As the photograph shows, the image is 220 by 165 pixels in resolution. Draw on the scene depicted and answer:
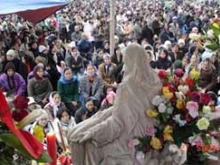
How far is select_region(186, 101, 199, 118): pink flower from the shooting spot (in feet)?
17.7

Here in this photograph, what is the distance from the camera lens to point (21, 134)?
6.00 ft

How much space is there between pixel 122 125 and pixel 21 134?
3604 mm

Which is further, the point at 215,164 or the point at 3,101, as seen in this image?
the point at 215,164

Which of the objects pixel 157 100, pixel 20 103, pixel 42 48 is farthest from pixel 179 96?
pixel 42 48

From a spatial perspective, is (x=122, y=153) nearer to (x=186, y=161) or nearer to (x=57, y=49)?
(x=186, y=161)

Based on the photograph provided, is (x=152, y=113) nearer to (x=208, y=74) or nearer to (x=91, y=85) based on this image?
(x=91, y=85)

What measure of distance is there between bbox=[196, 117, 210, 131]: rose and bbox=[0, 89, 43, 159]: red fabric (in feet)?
12.0

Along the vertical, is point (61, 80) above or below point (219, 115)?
below

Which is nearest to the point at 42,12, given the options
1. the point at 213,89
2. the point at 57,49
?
the point at 57,49

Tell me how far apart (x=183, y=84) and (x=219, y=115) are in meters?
0.46

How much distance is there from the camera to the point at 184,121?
5410 mm

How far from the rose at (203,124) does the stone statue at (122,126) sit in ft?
1.35

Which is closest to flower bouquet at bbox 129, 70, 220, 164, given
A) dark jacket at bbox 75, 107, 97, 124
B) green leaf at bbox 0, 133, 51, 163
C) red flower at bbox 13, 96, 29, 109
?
red flower at bbox 13, 96, 29, 109

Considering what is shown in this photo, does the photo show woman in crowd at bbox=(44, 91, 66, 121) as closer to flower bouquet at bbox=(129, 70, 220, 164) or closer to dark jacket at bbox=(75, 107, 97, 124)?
dark jacket at bbox=(75, 107, 97, 124)
